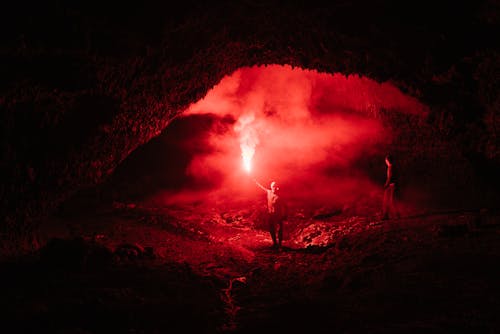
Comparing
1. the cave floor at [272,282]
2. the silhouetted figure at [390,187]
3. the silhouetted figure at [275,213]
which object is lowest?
A: the cave floor at [272,282]

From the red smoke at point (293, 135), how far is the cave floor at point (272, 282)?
13.2 ft

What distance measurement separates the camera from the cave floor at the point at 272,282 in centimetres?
462

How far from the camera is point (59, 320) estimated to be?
4664 mm

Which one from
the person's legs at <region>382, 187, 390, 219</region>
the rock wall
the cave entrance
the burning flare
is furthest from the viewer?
the burning flare

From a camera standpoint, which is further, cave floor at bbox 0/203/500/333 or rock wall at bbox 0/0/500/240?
rock wall at bbox 0/0/500/240

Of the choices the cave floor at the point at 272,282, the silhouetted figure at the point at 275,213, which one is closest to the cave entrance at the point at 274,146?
the silhouetted figure at the point at 275,213

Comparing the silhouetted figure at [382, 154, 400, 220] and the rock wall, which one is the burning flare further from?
the silhouetted figure at [382, 154, 400, 220]

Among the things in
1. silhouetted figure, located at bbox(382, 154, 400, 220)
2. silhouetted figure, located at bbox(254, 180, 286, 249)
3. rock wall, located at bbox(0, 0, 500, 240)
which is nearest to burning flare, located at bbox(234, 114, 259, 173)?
silhouetted figure, located at bbox(254, 180, 286, 249)

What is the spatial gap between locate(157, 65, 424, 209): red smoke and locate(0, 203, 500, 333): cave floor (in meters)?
4.03

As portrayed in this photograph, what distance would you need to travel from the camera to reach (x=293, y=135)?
1589cm

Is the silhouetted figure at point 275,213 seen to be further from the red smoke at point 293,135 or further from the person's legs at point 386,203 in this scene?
the red smoke at point 293,135

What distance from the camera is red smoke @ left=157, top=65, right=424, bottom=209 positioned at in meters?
13.2

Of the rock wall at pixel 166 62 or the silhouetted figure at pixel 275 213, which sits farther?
the silhouetted figure at pixel 275 213

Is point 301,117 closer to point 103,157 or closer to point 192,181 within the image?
point 192,181
